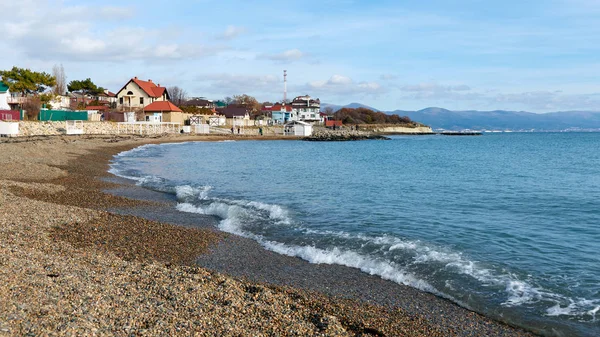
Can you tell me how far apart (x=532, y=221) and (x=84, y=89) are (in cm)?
9223

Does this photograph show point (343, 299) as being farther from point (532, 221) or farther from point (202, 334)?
point (532, 221)

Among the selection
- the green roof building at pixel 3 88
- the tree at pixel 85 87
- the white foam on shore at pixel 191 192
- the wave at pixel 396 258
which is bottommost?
the wave at pixel 396 258

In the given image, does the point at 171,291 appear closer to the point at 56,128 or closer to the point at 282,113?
the point at 56,128

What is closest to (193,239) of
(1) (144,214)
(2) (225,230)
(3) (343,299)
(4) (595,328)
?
(2) (225,230)

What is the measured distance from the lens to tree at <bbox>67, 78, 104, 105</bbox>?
89244 mm

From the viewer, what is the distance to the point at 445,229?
1423cm

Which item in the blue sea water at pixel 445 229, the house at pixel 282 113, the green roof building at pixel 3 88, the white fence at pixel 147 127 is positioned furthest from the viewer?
the house at pixel 282 113

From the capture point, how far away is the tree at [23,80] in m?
59.6

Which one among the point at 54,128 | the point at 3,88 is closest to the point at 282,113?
the point at 54,128

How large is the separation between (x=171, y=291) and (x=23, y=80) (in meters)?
64.9

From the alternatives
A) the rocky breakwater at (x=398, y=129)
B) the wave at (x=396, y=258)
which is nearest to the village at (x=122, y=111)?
the rocky breakwater at (x=398, y=129)

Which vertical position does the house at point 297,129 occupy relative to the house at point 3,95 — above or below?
below

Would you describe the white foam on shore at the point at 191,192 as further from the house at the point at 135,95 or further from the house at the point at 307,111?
the house at the point at 307,111

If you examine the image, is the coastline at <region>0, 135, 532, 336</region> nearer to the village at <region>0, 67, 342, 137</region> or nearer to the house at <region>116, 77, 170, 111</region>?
the village at <region>0, 67, 342, 137</region>
